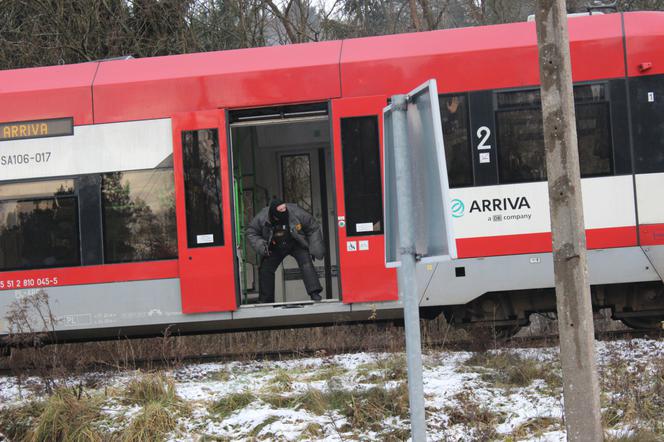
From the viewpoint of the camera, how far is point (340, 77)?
8336 millimetres

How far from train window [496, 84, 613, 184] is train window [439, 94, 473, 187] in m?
0.35

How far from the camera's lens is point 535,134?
812cm

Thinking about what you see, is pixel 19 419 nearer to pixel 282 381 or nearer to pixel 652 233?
pixel 282 381

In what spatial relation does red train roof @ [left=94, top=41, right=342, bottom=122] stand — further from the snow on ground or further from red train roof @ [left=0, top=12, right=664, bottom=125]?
the snow on ground

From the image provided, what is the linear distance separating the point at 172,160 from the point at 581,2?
12490 mm

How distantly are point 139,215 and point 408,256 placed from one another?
Result: 5.94 metres

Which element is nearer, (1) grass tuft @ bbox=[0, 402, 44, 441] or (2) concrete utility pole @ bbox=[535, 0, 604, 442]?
(2) concrete utility pole @ bbox=[535, 0, 604, 442]

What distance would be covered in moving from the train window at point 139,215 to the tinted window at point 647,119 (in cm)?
511

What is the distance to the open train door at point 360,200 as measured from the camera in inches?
319

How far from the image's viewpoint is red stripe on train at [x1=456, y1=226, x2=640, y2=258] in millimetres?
7910

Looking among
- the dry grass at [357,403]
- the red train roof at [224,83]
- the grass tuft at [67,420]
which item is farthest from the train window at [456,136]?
the grass tuft at [67,420]

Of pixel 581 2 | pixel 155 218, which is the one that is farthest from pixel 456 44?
pixel 581 2

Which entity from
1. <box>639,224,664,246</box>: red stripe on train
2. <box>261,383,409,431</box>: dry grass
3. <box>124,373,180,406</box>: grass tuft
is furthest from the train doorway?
<box>261,383,409,431</box>: dry grass

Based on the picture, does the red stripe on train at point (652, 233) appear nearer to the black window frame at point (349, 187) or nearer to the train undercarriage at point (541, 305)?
the train undercarriage at point (541, 305)
